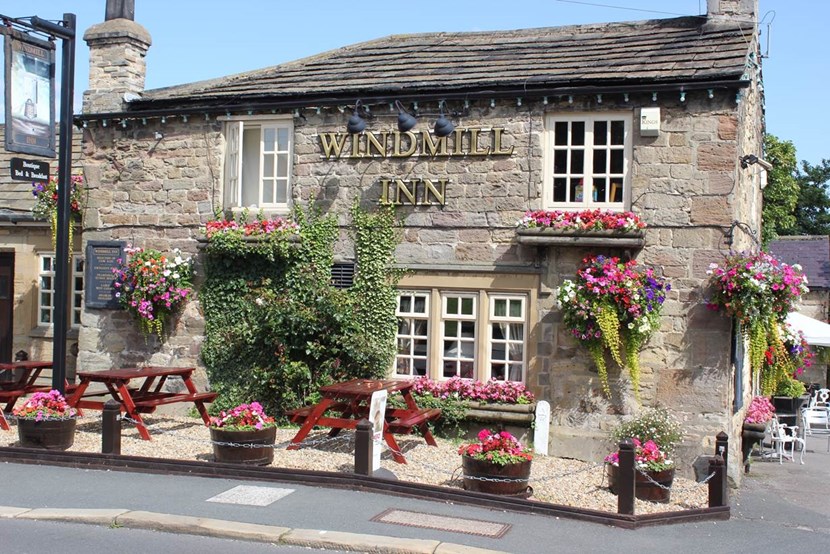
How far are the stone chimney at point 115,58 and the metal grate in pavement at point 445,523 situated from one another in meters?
9.02

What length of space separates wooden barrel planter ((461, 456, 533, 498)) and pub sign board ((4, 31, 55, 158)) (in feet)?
22.2

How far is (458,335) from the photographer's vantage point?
1276cm

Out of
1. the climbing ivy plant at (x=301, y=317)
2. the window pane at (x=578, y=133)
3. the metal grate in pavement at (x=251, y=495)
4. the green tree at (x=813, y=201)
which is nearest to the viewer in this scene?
the metal grate in pavement at (x=251, y=495)

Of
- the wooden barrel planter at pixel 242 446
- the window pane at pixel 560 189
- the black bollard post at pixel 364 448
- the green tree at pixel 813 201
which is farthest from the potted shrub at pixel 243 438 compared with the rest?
the green tree at pixel 813 201

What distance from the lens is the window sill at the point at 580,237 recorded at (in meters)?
11.5

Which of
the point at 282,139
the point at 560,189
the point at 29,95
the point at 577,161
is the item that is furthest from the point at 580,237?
the point at 29,95

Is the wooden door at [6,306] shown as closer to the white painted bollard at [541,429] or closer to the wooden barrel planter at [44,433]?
the wooden barrel planter at [44,433]

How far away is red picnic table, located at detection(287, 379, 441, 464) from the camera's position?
1060 cm

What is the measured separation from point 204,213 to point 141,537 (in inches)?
275

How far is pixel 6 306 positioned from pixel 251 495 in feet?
35.3

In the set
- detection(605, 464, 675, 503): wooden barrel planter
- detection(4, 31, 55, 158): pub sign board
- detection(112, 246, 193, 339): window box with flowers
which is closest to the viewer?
detection(605, 464, 675, 503): wooden barrel planter

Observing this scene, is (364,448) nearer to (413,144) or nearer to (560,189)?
(560,189)

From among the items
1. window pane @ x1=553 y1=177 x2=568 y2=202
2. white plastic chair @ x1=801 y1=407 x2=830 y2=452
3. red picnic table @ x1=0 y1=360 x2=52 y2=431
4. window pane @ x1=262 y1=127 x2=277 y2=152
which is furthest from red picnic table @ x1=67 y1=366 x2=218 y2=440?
white plastic chair @ x1=801 y1=407 x2=830 y2=452

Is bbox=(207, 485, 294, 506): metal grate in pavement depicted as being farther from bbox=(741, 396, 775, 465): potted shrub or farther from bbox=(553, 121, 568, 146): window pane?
bbox=(741, 396, 775, 465): potted shrub
